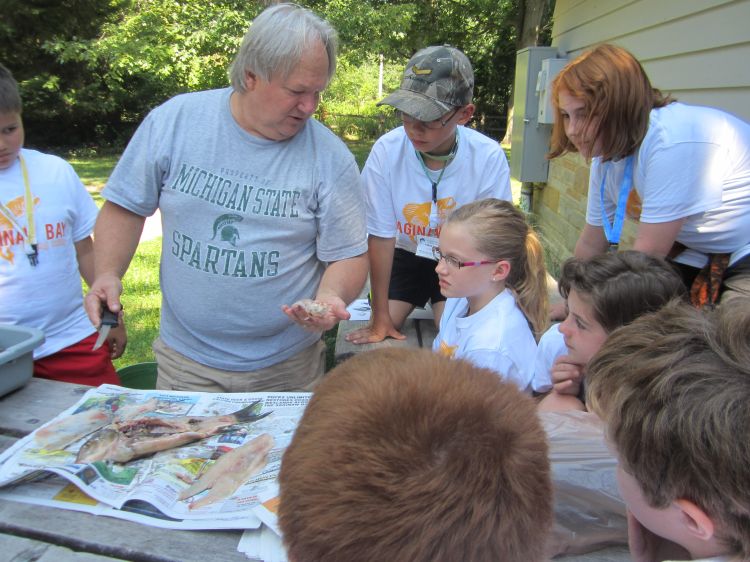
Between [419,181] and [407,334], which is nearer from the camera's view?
[419,181]

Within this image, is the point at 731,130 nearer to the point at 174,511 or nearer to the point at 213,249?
the point at 213,249

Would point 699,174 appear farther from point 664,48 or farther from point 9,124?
point 664,48

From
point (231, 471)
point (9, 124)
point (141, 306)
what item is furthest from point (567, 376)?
point (141, 306)

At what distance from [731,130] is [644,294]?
700 millimetres

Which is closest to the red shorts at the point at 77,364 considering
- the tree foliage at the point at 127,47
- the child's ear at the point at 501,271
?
the child's ear at the point at 501,271

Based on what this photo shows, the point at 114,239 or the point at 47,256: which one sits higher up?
the point at 114,239

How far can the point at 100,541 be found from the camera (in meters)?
1.22

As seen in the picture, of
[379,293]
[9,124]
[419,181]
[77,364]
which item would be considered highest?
[9,124]

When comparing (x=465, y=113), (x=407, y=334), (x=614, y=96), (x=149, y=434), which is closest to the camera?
(x=149, y=434)

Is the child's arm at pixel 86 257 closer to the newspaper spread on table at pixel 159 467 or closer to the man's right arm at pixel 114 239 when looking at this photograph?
the man's right arm at pixel 114 239

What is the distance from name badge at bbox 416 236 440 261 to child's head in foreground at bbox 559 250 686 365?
92cm

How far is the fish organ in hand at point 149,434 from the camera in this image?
1.46 metres

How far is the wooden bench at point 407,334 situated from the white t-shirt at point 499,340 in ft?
2.55

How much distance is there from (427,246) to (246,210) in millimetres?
1090
